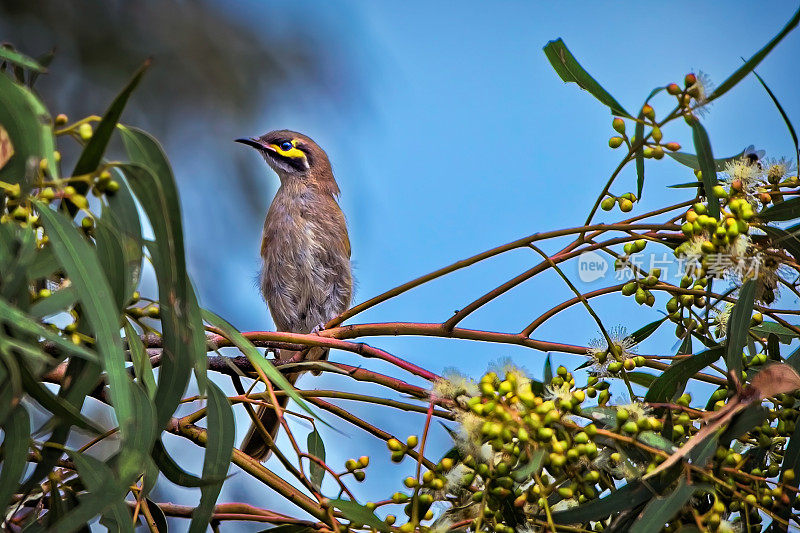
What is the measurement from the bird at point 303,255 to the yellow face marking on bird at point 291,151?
0.09ft

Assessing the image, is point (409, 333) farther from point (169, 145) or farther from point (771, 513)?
point (169, 145)

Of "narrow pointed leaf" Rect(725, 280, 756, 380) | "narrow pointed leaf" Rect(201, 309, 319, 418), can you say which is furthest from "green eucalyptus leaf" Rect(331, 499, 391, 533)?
"narrow pointed leaf" Rect(725, 280, 756, 380)

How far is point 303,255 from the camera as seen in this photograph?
3.89m

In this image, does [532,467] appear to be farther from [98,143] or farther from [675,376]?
[98,143]

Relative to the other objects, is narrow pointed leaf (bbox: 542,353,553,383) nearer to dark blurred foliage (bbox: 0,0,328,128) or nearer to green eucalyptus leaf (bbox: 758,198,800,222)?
green eucalyptus leaf (bbox: 758,198,800,222)

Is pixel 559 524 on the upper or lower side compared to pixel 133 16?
lower

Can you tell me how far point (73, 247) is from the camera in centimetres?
112

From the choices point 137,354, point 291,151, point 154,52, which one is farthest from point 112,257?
point 154,52

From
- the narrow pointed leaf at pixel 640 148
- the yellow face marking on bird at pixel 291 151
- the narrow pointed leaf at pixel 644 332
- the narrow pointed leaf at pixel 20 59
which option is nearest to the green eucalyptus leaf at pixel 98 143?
the narrow pointed leaf at pixel 20 59

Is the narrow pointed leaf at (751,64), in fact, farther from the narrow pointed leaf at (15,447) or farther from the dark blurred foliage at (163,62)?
the dark blurred foliage at (163,62)

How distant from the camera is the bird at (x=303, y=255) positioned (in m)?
3.93

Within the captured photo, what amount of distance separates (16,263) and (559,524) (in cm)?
81

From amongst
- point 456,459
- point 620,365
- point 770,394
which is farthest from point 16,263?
point 770,394

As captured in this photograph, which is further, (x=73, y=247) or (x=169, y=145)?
(x=169, y=145)
